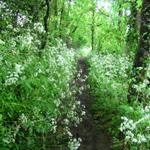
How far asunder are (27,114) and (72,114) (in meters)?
2.22

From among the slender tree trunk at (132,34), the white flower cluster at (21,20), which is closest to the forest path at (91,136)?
the white flower cluster at (21,20)

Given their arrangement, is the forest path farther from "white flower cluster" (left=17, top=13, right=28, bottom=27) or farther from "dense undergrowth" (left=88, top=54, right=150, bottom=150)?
"white flower cluster" (left=17, top=13, right=28, bottom=27)

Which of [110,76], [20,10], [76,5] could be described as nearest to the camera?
[110,76]

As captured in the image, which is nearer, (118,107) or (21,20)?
(118,107)

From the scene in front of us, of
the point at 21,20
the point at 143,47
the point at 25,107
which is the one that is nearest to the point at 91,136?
the point at 143,47

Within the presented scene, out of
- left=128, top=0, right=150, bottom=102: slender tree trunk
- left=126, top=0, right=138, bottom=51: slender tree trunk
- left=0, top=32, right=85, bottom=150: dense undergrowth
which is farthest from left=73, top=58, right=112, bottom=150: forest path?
left=126, top=0, right=138, bottom=51: slender tree trunk

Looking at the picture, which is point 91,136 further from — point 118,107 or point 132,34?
point 132,34

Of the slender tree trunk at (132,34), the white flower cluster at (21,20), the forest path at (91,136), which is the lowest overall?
the forest path at (91,136)

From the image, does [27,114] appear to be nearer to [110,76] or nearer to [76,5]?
[110,76]

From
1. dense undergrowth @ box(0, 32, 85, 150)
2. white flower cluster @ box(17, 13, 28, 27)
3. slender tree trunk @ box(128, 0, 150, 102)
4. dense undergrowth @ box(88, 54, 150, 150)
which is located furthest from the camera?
white flower cluster @ box(17, 13, 28, 27)

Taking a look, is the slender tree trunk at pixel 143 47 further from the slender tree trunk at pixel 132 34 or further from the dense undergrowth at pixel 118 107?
the slender tree trunk at pixel 132 34

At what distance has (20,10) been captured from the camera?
14.7m

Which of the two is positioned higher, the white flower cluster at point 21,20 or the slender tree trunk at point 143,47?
the white flower cluster at point 21,20

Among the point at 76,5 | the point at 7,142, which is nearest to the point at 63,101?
the point at 7,142
